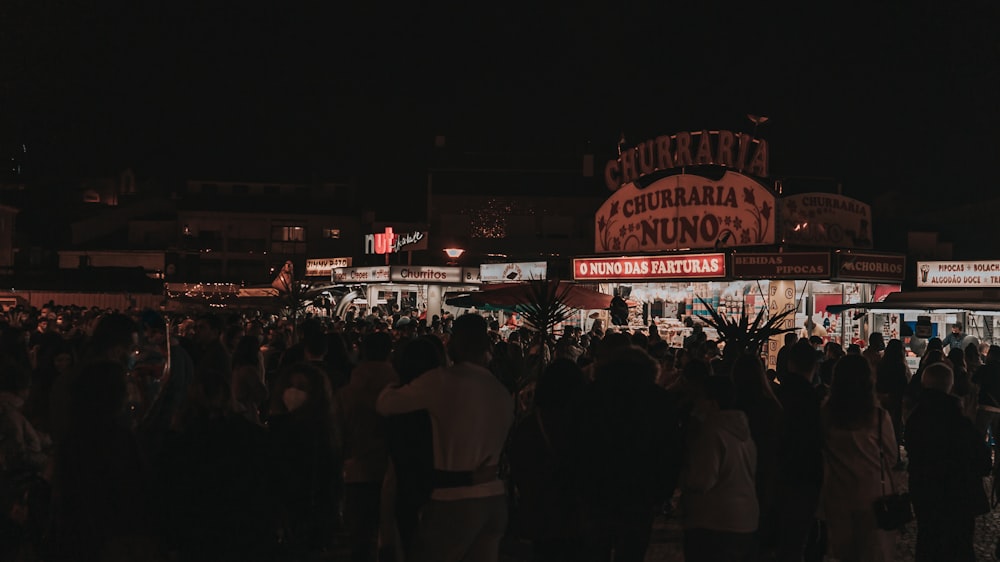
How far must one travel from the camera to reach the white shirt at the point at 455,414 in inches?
195

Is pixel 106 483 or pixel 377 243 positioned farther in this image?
pixel 377 243

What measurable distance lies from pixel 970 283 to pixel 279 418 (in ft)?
64.2

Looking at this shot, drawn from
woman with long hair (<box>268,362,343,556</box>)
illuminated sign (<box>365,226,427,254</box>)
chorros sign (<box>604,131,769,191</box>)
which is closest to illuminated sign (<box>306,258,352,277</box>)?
illuminated sign (<box>365,226,427,254</box>)

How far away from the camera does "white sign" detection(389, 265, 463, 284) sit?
31.3 metres

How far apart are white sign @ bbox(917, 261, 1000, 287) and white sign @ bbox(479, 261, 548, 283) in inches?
352

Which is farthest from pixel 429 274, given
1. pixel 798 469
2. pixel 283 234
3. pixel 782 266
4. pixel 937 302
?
pixel 283 234

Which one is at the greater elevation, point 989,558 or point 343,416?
point 343,416

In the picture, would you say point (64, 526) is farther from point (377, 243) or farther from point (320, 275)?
point (320, 275)

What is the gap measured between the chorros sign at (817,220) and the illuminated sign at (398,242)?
15.8 meters

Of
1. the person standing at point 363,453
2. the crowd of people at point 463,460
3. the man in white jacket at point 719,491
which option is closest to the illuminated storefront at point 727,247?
the crowd of people at point 463,460

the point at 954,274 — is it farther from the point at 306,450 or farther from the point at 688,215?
the point at 306,450

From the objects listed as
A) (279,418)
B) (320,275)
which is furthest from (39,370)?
(320,275)

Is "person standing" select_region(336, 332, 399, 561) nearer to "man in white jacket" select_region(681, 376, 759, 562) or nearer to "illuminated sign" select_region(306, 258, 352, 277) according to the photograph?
"man in white jacket" select_region(681, 376, 759, 562)

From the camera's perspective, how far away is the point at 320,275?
137 feet
